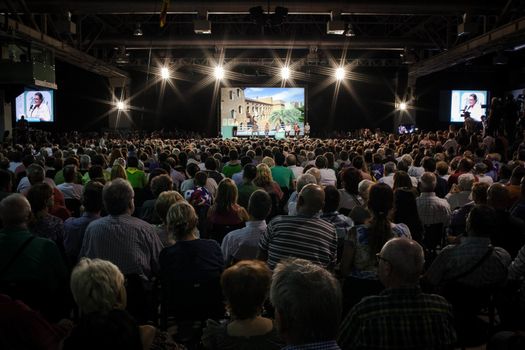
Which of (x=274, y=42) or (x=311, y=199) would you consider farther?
(x=274, y=42)

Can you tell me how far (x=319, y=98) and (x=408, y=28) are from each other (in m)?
8.88

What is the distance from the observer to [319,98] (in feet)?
94.9

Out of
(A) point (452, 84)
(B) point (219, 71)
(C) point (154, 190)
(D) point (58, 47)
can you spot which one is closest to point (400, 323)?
(C) point (154, 190)

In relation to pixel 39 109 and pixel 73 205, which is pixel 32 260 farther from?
pixel 39 109

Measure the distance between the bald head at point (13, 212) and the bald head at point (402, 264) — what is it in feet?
7.96

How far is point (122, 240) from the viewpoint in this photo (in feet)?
12.9

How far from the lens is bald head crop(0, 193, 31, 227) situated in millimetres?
3576

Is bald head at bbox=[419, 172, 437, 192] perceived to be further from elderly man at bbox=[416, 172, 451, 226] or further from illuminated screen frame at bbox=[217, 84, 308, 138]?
illuminated screen frame at bbox=[217, 84, 308, 138]

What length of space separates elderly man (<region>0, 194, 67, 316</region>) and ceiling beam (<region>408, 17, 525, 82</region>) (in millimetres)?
11851

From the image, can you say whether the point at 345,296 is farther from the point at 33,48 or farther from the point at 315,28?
the point at 315,28

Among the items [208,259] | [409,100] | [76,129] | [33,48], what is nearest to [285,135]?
[409,100]

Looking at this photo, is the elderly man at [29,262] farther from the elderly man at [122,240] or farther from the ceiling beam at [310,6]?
the ceiling beam at [310,6]

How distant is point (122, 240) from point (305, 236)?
134 cm

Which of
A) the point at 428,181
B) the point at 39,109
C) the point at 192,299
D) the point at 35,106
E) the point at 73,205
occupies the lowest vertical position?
the point at 192,299
